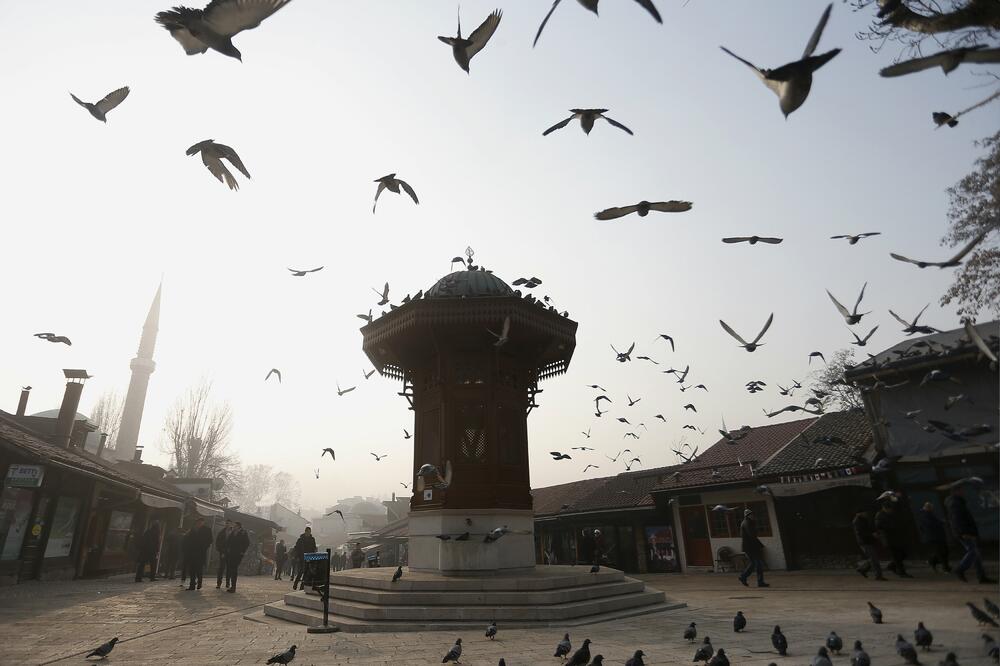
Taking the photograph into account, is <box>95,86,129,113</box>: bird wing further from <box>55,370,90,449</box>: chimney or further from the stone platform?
<box>55,370,90,449</box>: chimney

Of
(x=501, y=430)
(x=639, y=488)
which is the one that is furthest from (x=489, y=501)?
(x=639, y=488)

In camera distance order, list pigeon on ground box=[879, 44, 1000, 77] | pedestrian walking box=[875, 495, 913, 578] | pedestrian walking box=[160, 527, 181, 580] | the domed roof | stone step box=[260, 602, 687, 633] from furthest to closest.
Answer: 1. pedestrian walking box=[160, 527, 181, 580]
2. the domed roof
3. pedestrian walking box=[875, 495, 913, 578]
4. stone step box=[260, 602, 687, 633]
5. pigeon on ground box=[879, 44, 1000, 77]

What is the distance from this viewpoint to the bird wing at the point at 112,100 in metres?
5.50

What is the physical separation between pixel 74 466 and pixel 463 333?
42.8 feet

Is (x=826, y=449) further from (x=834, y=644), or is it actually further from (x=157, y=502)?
(x=157, y=502)

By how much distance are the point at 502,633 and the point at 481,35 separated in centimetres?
774

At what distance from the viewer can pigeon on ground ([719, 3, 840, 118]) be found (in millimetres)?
3537

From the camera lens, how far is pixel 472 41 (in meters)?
5.24

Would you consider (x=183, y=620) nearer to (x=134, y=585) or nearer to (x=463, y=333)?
(x=463, y=333)

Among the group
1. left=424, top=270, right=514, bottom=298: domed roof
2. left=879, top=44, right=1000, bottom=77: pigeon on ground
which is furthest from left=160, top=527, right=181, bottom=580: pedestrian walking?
left=879, top=44, right=1000, bottom=77: pigeon on ground

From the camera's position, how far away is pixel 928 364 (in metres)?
6.86

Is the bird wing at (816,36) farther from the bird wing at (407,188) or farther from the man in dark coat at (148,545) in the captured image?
the man in dark coat at (148,545)

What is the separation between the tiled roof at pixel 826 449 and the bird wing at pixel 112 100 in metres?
20.7

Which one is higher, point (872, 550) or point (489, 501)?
point (489, 501)
